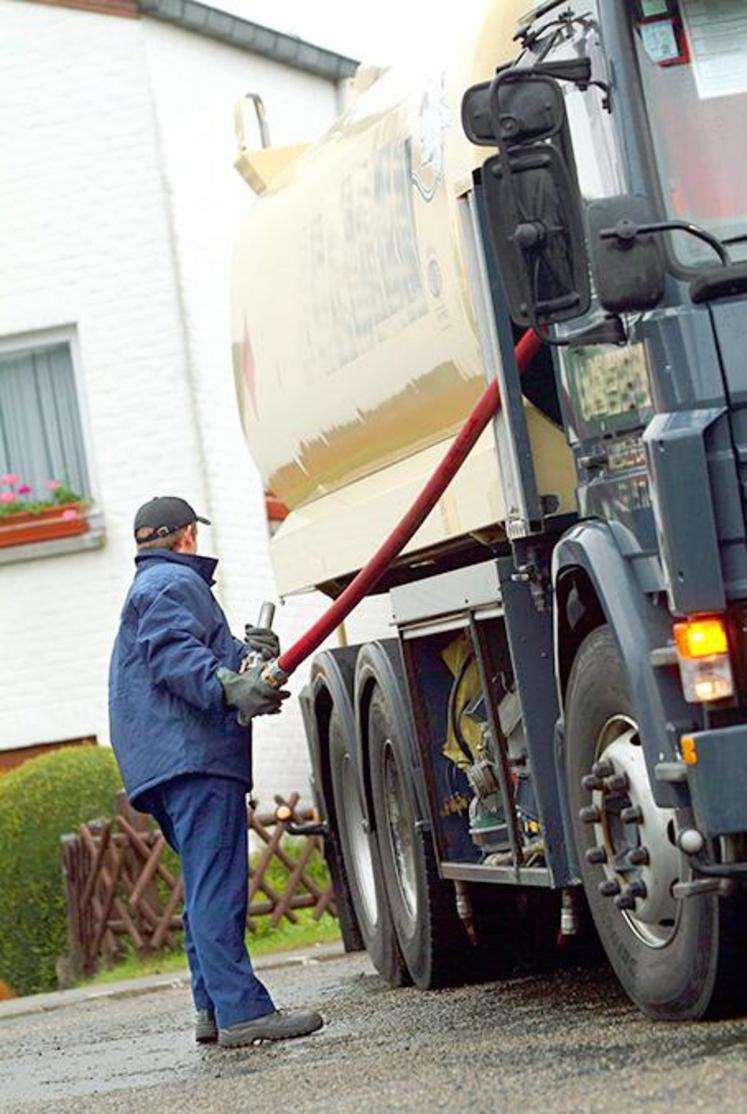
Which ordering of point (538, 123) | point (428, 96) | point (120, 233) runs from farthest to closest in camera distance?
1. point (120, 233)
2. point (428, 96)
3. point (538, 123)

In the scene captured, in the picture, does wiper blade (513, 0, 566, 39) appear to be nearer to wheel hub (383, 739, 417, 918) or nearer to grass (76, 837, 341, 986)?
wheel hub (383, 739, 417, 918)

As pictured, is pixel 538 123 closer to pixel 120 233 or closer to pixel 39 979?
pixel 39 979

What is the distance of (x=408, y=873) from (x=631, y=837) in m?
3.26

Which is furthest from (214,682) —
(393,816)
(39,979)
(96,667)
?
(96,667)

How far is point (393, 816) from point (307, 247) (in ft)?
7.75

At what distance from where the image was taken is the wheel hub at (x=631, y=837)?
779 centimetres

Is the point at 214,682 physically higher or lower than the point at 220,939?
higher

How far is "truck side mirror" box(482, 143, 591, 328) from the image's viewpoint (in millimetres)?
7453

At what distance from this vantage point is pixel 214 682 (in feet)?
32.6

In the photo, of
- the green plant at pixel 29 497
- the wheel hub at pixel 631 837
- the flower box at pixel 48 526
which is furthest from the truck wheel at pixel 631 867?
the green plant at pixel 29 497

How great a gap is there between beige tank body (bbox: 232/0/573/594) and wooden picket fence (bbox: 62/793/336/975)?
516cm

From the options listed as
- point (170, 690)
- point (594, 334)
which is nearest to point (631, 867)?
point (594, 334)

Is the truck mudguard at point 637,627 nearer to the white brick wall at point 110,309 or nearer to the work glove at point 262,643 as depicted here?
the work glove at point 262,643

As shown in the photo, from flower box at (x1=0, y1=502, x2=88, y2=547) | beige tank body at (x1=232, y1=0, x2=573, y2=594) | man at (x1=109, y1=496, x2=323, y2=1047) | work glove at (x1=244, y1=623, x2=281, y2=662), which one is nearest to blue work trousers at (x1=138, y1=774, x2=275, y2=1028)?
man at (x1=109, y1=496, x2=323, y2=1047)
